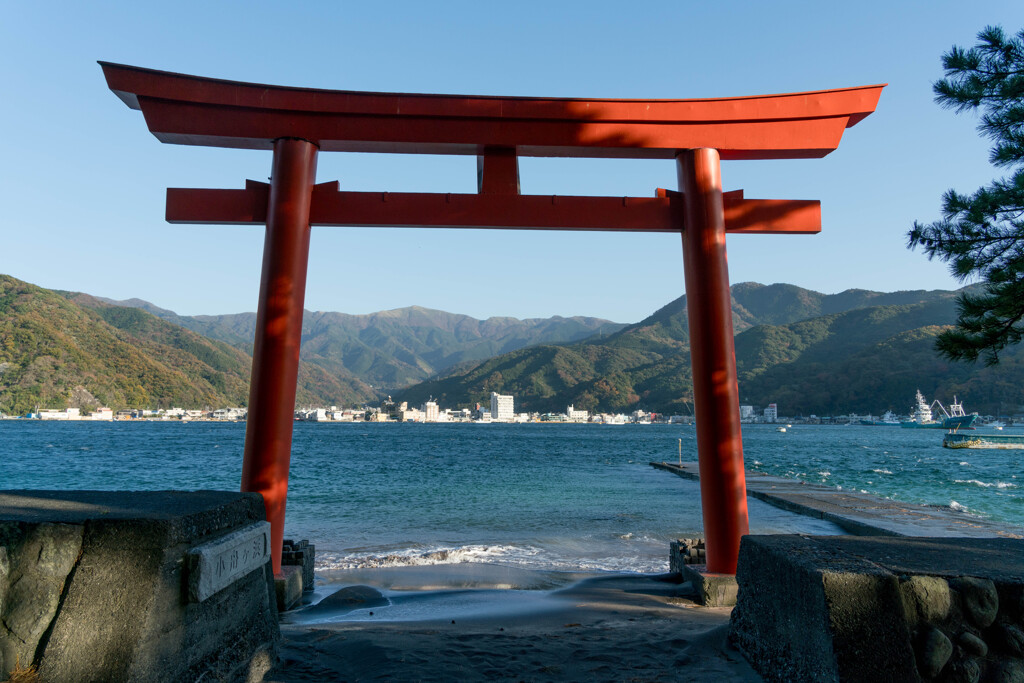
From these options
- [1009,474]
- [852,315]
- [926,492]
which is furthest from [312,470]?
[852,315]

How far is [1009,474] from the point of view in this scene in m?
28.9

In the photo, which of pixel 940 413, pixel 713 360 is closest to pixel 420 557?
pixel 713 360

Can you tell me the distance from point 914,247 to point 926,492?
22005mm

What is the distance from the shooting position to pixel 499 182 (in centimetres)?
531

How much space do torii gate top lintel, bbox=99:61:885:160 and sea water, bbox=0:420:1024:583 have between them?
5.34 meters

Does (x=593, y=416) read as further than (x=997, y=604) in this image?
Yes

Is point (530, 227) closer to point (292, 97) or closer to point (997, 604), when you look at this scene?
point (292, 97)

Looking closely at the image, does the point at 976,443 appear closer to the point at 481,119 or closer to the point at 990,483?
the point at 990,483

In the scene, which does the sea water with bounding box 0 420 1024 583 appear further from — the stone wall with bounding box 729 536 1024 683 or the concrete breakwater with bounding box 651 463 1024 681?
the stone wall with bounding box 729 536 1024 683

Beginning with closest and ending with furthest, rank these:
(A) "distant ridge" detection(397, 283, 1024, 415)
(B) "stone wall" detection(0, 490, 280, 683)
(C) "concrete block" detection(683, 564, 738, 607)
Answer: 1. (B) "stone wall" detection(0, 490, 280, 683)
2. (C) "concrete block" detection(683, 564, 738, 607)
3. (A) "distant ridge" detection(397, 283, 1024, 415)

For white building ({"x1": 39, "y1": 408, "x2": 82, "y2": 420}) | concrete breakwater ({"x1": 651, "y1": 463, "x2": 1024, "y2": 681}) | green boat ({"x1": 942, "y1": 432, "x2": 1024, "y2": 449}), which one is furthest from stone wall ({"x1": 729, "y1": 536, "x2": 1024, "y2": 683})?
white building ({"x1": 39, "y1": 408, "x2": 82, "y2": 420})

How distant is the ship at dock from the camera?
7025 cm

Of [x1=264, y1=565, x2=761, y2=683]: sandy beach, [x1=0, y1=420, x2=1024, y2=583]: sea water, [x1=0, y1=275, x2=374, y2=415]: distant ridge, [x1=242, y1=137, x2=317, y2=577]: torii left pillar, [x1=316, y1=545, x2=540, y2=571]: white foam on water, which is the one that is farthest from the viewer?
[x1=0, y1=275, x2=374, y2=415]: distant ridge

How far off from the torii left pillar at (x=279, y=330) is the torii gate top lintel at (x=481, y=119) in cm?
32
